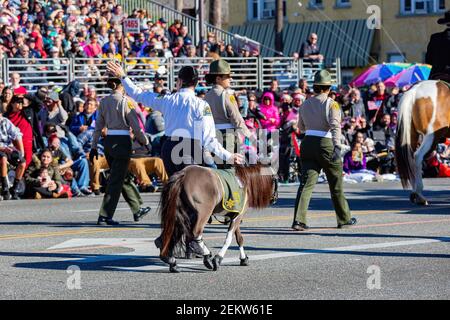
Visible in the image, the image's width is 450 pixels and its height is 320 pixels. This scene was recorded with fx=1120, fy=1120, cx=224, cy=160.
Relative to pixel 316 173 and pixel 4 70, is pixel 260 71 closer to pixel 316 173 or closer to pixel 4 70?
pixel 4 70

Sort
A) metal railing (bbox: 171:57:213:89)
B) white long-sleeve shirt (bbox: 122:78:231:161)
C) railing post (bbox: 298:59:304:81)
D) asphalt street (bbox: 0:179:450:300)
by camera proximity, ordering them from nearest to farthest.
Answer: asphalt street (bbox: 0:179:450:300) < white long-sleeve shirt (bbox: 122:78:231:161) < metal railing (bbox: 171:57:213:89) < railing post (bbox: 298:59:304:81)

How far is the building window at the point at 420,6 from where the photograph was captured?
47.1 metres

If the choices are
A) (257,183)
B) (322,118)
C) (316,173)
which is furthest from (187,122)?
(316,173)

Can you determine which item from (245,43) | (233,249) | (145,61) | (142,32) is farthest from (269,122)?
(233,249)

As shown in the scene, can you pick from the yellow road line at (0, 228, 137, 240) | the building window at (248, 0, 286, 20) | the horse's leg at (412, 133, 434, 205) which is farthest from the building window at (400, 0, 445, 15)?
the yellow road line at (0, 228, 137, 240)

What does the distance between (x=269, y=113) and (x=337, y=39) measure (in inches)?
918

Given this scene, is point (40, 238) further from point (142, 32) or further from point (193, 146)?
point (142, 32)

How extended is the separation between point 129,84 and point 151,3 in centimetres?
2310

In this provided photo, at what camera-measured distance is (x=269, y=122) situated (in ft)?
82.4

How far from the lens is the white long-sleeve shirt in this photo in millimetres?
11539

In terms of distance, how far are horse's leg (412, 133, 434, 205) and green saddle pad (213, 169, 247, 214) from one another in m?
6.84

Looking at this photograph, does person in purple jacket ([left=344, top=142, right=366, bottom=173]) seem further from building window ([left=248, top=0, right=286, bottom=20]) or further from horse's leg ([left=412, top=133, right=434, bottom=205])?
building window ([left=248, top=0, right=286, bottom=20])

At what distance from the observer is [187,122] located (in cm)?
1162

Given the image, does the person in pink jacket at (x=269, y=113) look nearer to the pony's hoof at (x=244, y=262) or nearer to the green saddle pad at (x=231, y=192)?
the pony's hoof at (x=244, y=262)
